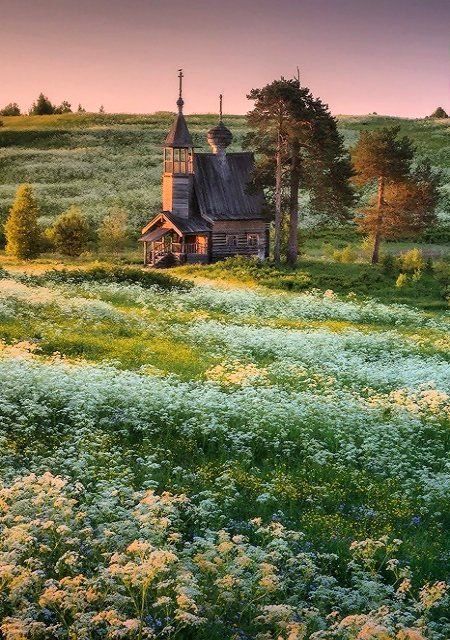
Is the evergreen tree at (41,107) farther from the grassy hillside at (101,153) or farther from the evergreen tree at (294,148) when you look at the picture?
the evergreen tree at (294,148)

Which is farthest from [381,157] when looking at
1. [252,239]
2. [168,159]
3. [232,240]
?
[168,159]

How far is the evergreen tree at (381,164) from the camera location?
47.5 m

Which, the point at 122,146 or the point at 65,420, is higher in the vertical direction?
the point at 122,146

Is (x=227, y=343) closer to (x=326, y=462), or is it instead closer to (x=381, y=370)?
(x=381, y=370)

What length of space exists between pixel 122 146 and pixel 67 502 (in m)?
101

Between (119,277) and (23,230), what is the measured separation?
18403 millimetres

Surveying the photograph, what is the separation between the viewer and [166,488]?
12898mm

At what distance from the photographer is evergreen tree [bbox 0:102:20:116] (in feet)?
455

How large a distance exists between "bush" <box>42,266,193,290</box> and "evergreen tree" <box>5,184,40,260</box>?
52.1 feet

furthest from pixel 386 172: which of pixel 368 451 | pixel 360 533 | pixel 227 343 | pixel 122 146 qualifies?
pixel 122 146

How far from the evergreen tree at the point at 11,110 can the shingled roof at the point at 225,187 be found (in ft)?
317

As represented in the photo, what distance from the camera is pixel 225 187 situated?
178 ft

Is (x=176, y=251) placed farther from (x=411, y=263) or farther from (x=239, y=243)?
(x=411, y=263)

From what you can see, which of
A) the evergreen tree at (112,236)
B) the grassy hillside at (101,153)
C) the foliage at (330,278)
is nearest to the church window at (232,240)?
the foliage at (330,278)
